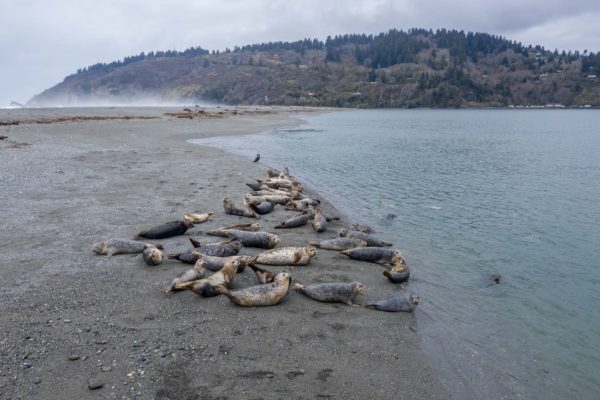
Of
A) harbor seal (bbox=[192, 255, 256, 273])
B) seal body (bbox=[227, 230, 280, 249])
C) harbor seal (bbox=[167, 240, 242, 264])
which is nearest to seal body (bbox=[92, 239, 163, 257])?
harbor seal (bbox=[167, 240, 242, 264])

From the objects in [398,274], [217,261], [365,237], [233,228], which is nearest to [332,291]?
[398,274]

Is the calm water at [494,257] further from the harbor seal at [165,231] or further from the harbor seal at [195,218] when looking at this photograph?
the harbor seal at [165,231]

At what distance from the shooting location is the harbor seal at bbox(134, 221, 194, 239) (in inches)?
386

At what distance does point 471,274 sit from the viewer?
963 centimetres

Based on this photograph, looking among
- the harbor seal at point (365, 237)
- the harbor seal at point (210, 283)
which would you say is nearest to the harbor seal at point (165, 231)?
the harbor seal at point (210, 283)

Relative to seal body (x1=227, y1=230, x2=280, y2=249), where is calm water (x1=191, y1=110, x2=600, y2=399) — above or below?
below

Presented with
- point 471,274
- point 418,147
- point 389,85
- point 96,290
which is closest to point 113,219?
point 96,290

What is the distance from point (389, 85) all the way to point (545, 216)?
606ft

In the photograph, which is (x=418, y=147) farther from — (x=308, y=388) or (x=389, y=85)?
(x=389, y=85)

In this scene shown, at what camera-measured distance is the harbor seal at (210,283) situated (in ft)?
23.2

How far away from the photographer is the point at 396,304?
741 cm

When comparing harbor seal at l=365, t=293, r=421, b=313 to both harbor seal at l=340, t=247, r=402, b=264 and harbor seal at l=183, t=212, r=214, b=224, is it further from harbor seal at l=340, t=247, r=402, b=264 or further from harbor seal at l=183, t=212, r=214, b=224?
harbor seal at l=183, t=212, r=214, b=224

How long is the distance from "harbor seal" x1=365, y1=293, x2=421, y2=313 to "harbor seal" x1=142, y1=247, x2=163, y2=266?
4.24 metres

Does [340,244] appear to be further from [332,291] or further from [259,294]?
[259,294]
